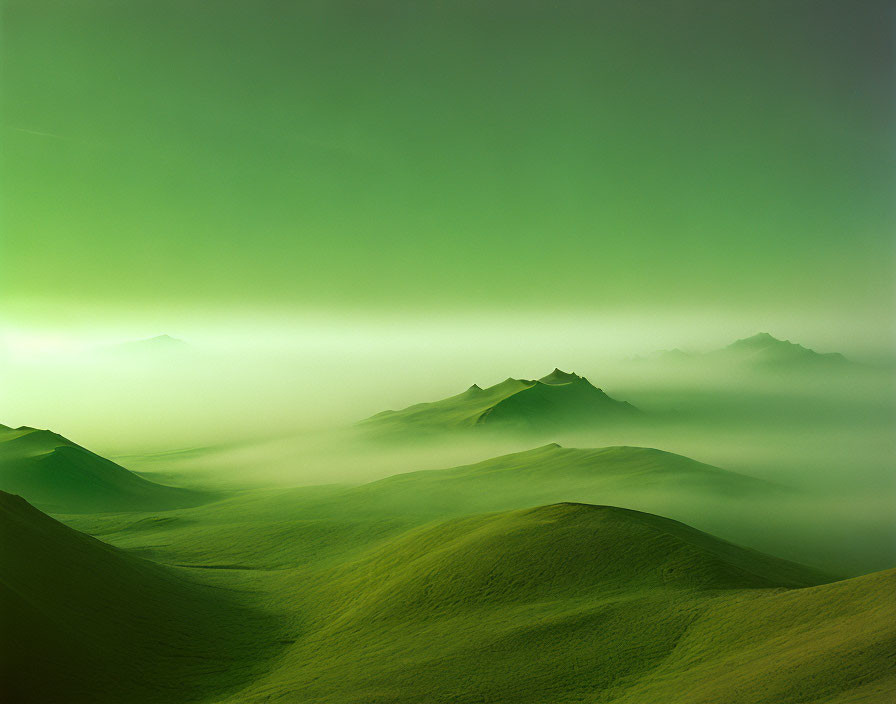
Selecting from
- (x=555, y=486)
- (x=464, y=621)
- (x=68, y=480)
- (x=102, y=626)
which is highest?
(x=68, y=480)

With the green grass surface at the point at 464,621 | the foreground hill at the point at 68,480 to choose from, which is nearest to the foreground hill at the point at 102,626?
the green grass surface at the point at 464,621

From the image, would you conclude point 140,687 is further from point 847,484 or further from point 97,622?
point 847,484

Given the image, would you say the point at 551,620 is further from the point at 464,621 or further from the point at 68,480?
the point at 68,480

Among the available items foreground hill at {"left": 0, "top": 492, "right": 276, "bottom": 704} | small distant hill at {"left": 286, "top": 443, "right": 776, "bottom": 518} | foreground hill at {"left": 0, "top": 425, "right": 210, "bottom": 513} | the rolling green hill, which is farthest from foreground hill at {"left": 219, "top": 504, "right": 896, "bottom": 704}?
foreground hill at {"left": 0, "top": 425, "right": 210, "bottom": 513}

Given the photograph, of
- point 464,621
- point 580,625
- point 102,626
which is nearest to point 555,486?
point 464,621

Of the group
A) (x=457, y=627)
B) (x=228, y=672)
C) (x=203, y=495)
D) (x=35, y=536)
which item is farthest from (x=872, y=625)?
(x=203, y=495)

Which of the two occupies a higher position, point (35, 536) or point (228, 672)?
point (35, 536)
